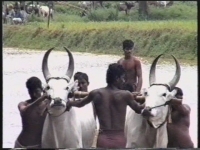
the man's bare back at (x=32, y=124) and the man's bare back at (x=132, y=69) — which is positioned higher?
the man's bare back at (x=132, y=69)

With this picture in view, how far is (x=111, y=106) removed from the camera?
5383 mm

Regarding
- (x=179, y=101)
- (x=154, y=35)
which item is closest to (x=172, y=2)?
(x=154, y=35)

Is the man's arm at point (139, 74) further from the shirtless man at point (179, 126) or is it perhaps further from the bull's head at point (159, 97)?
the shirtless man at point (179, 126)

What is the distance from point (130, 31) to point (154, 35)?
260 mm

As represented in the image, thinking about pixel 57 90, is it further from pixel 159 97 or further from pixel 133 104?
pixel 159 97

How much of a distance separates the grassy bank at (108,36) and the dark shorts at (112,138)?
1.01m

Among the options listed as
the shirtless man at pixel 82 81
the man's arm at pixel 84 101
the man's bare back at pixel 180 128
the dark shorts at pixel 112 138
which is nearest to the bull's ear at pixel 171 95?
the man's bare back at pixel 180 128

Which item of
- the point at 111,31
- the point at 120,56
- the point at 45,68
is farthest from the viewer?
the point at 111,31

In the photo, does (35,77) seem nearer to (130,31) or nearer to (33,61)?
(33,61)

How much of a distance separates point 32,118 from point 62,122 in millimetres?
348

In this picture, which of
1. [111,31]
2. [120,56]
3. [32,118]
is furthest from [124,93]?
[111,31]

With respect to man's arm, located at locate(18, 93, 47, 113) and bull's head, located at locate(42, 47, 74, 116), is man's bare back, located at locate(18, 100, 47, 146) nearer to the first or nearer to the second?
man's arm, located at locate(18, 93, 47, 113)

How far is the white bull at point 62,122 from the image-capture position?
17.1ft

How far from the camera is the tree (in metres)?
6.48
